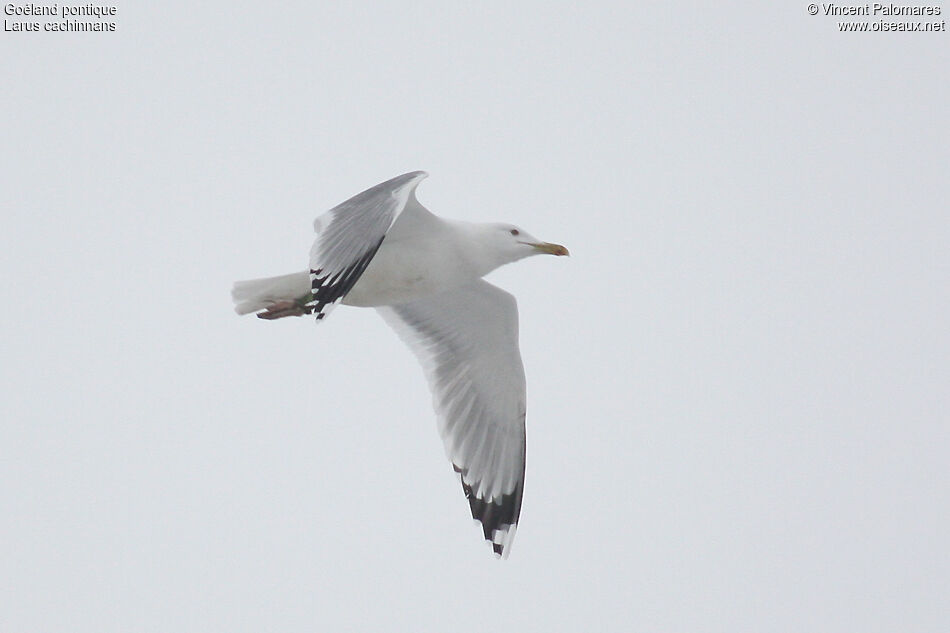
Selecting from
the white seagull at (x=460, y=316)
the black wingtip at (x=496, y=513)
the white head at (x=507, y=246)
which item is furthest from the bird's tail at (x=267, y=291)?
the black wingtip at (x=496, y=513)

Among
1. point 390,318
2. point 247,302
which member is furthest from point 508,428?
point 247,302

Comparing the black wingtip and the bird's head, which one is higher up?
the bird's head

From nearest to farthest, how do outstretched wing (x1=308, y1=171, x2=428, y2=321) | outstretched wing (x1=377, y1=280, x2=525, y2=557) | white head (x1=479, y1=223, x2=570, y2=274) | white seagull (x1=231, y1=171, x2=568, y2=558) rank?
outstretched wing (x1=308, y1=171, x2=428, y2=321), white seagull (x1=231, y1=171, x2=568, y2=558), white head (x1=479, y1=223, x2=570, y2=274), outstretched wing (x1=377, y1=280, x2=525, y2=557)

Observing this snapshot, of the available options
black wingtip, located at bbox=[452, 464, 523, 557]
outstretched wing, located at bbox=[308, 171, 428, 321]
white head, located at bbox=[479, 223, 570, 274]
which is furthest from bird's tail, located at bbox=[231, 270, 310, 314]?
black wingtip, located at bbox=[452, 464, 523, 557]

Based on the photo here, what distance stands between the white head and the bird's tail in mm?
879

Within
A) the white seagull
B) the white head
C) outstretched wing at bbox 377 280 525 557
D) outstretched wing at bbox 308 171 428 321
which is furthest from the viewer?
outstretched wing at bbox 377 280 525 557

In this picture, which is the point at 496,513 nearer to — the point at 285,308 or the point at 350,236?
the point at 285,308

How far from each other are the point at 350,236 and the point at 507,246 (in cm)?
122

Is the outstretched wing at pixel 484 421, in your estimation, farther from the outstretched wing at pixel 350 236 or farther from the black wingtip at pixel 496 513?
the outstretched wing at pixel 350 236

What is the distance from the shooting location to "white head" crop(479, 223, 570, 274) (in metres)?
6.73

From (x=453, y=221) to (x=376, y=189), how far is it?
0.82m

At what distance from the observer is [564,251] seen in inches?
268

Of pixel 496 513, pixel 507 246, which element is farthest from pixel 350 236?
pixel 496 513

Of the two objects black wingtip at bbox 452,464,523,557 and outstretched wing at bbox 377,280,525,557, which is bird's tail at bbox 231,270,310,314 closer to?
outstretched wing at bbox 377,280,525,557
